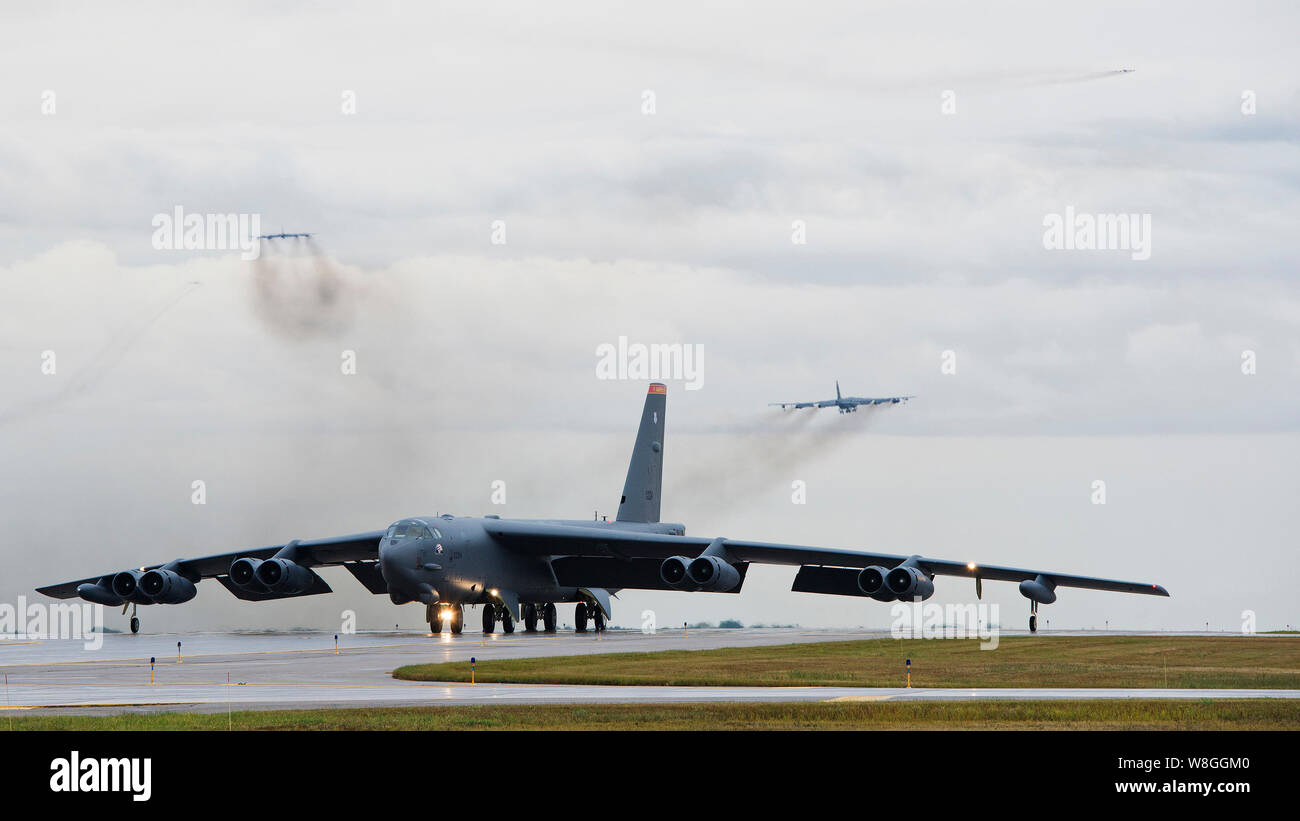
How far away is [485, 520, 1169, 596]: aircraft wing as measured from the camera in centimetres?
4967

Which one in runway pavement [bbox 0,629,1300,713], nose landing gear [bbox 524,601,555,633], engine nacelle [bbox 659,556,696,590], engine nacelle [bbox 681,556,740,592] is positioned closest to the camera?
runway pavement [bbox 0,629,1300,713]

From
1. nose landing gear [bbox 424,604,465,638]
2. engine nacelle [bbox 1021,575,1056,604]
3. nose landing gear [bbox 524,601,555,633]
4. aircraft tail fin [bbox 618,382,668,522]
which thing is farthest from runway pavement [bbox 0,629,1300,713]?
aircraft tail fin [bbox 618,382,668,522]

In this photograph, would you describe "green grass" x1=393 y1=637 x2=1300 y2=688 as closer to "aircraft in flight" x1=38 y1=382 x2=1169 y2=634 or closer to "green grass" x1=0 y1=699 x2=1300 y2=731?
"aircraft in flight" x1=38 y1=382 x2=1169 y2=634

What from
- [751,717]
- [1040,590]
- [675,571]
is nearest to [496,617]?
[675,571]

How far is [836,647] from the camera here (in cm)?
5353

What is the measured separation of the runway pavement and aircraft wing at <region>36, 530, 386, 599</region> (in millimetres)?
3489

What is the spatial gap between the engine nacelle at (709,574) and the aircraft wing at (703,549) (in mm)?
2005

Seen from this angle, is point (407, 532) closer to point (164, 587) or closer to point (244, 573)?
point (244, 573)

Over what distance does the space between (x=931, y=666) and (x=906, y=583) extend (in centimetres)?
490

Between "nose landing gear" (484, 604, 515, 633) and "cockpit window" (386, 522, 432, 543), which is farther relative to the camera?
"nose landing gear" (484, 604, 515, 633)

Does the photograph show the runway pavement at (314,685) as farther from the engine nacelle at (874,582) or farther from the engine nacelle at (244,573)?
the engine nacelle at (874,582)

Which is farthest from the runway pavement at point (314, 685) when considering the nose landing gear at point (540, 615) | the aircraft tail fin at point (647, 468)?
the aircraft tail fin at point (647, 468)
